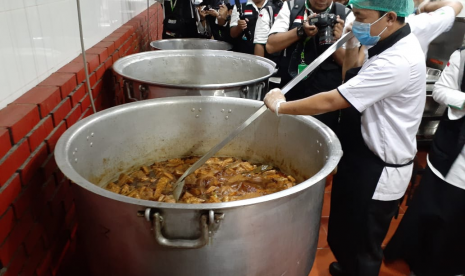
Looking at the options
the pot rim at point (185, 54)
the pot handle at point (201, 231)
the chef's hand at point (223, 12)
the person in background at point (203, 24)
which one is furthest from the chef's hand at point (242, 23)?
the pot handle at point (201, 231)

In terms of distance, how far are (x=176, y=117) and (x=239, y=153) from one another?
391 mm

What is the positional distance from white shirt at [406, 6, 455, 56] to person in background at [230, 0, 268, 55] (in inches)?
43.8

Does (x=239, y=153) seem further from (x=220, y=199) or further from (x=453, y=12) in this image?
(x=453, y=12)

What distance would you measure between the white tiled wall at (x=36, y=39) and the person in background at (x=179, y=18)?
5.33 feet

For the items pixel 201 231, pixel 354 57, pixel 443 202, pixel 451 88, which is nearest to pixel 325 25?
pixel 354 57

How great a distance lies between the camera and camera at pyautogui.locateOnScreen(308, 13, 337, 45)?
2031 millimetres

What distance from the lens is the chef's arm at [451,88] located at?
1707 mm

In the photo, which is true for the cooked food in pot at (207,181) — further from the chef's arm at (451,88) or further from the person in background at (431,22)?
the person in background at (431,22)

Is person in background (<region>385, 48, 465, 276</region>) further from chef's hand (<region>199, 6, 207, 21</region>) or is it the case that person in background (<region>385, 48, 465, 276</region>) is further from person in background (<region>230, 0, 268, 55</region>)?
chef's hand (<region>199, 6, 207, 21</region>)

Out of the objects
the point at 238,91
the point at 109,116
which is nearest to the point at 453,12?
the point at 238,91

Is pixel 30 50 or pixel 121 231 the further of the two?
pixel 30 50

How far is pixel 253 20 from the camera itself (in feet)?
9.68

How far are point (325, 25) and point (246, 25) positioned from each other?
1.05 meters

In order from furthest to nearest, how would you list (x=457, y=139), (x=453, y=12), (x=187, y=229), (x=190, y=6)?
(x=190, y=6), (x=453, y=12), (x=457, y=139), (x=187, y=229)
